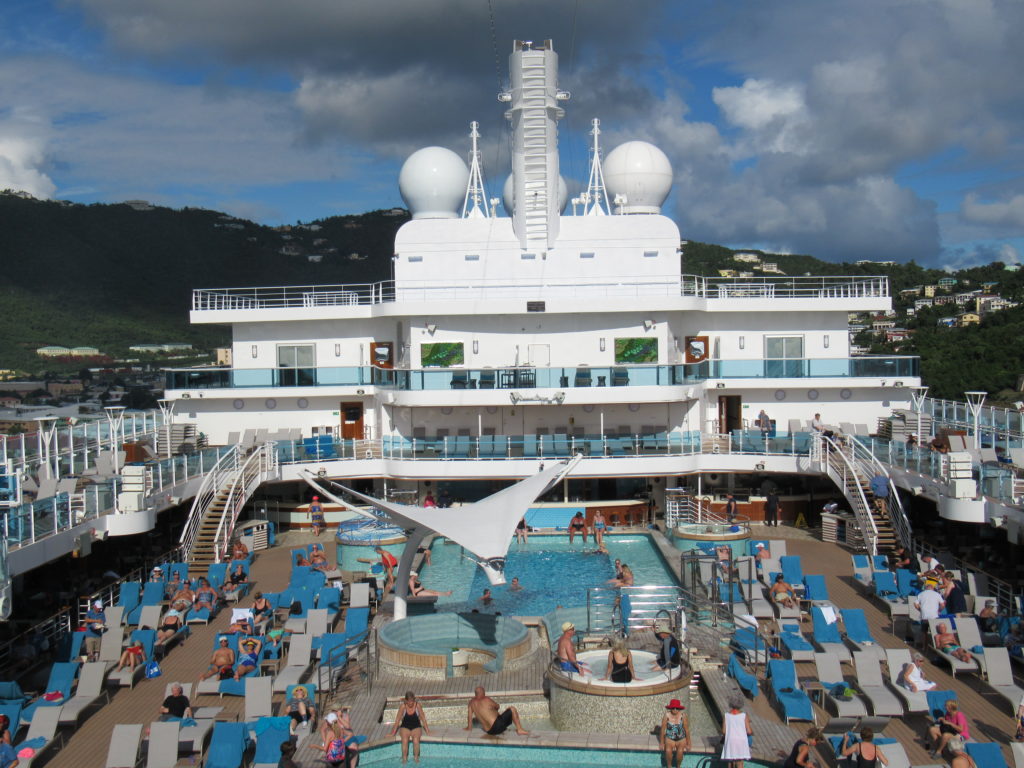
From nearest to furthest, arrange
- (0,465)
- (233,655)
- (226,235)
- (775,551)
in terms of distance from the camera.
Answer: (233,655), (0,465), (775,551), (226,235)

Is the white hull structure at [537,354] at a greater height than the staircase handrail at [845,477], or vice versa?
the white hull structure at [537,354]

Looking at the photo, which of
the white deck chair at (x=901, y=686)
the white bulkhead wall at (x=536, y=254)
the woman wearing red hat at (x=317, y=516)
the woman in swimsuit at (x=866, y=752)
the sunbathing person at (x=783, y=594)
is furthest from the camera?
the white bulkhead wall at (x=536, y=254)

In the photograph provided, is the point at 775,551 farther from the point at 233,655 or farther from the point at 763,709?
the point at 233,655

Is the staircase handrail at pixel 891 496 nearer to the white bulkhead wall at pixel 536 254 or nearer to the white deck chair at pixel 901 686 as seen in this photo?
the white bulkhead wall at pixel 536 254

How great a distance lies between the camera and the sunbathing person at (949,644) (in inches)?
640

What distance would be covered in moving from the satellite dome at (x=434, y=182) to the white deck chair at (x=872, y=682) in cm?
2090

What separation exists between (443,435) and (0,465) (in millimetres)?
13553

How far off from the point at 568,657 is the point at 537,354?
51.6 ft

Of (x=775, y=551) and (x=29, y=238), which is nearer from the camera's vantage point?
(x=775, y=551)

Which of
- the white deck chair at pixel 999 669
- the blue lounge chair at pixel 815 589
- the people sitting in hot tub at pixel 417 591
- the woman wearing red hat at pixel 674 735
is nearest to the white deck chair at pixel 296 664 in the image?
the people sitting in hot tub at pixel 417 591

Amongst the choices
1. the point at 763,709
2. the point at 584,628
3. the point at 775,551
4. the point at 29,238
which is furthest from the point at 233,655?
the point at 29,238

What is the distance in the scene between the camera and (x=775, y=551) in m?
23.3

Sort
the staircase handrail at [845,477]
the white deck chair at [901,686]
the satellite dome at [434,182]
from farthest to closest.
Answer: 1. the satellite dome at [434,182]
2. the staircase handrail at [845,477]
3. the white deck chair at [901,686]

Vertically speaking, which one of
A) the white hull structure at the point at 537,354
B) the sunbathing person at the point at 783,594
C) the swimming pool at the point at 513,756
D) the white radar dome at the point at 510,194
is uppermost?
the white radar dome at the point at 510,194
